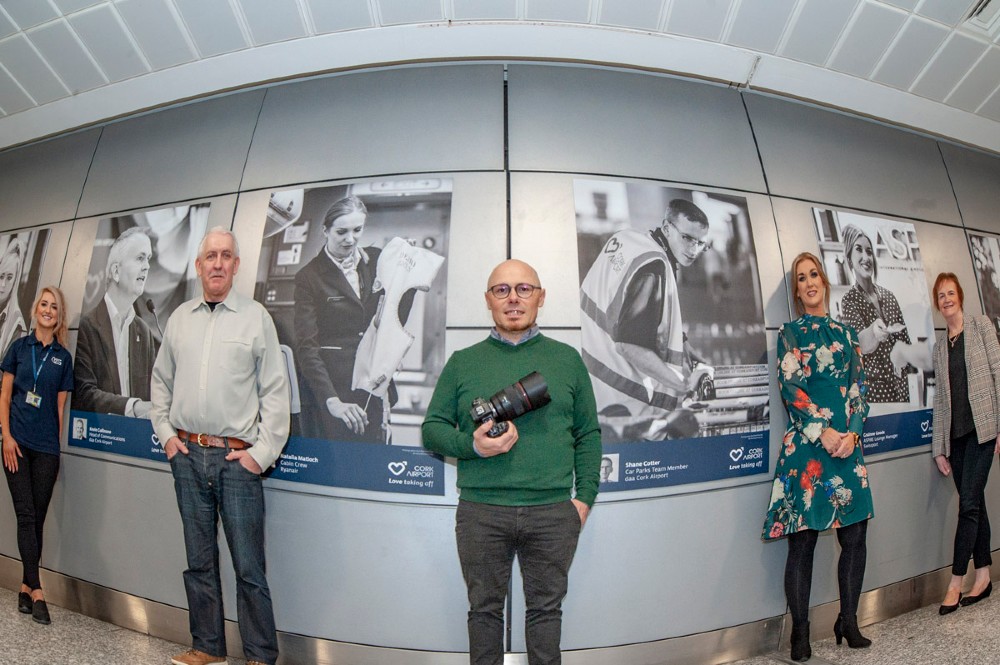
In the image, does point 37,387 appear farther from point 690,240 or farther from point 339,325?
point 690,240

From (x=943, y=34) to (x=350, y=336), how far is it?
299 centimetres

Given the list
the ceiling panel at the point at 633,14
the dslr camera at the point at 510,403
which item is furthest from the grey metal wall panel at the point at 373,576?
the ceiling panel at the point at 633,14

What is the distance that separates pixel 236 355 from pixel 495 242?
45.0 inches

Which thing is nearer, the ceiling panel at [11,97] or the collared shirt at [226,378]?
the collared shirt at [226,378]

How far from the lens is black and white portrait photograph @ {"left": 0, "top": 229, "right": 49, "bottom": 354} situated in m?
3.57

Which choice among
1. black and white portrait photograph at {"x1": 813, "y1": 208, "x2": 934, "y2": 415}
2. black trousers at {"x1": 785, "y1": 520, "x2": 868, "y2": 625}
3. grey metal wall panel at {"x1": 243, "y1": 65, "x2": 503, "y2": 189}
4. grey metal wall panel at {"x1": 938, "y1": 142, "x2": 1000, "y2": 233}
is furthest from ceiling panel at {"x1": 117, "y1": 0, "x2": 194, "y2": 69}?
grey metal wall panel at {"x1": 938, "y1": 142, "x2": 1000, "y2": 233}

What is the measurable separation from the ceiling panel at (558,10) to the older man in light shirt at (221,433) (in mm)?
1583

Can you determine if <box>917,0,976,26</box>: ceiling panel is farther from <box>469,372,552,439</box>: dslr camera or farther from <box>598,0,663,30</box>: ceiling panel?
<box>469,372,552,439</box>: dslr camera

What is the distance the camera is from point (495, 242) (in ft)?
8.69

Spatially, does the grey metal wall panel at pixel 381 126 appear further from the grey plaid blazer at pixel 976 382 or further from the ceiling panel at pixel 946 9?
the grey plaid blazer at pixel 976 382

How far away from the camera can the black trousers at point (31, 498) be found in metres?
Result: 3.12

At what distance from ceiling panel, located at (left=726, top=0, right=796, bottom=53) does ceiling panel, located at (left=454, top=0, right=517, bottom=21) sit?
3.15ft

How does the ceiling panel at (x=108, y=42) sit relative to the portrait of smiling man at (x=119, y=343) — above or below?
above

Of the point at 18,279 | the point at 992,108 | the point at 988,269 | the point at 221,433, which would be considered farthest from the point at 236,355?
the point at 988,269
